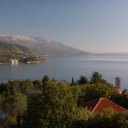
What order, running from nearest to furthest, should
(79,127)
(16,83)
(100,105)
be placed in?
(79,127), (100,105), (16,83)

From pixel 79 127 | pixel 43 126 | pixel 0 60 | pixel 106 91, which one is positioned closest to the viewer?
pixel 79 127

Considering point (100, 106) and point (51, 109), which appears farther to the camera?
point (100, 106)

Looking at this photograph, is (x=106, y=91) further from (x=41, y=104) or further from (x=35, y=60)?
(x=35, y=60)

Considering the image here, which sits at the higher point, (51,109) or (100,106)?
(51,109)

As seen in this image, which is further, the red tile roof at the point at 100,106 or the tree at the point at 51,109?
the red tile roof at the point at 100,106

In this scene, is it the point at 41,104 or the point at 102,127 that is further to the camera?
the point at 41,104

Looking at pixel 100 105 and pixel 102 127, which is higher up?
pixel 102 127

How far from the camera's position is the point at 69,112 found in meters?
13.6

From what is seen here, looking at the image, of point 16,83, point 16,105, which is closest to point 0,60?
point 16,83

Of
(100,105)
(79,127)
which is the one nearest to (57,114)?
(79,127)

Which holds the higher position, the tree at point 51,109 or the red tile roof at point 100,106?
the tree at point 51,109

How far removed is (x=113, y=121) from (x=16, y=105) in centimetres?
1796

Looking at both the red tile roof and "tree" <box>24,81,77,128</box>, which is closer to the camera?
"tree" <box>24,81,77,128</box>

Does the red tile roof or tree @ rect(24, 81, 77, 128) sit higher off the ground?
tree @ rect(24, 81, 77, 128)
